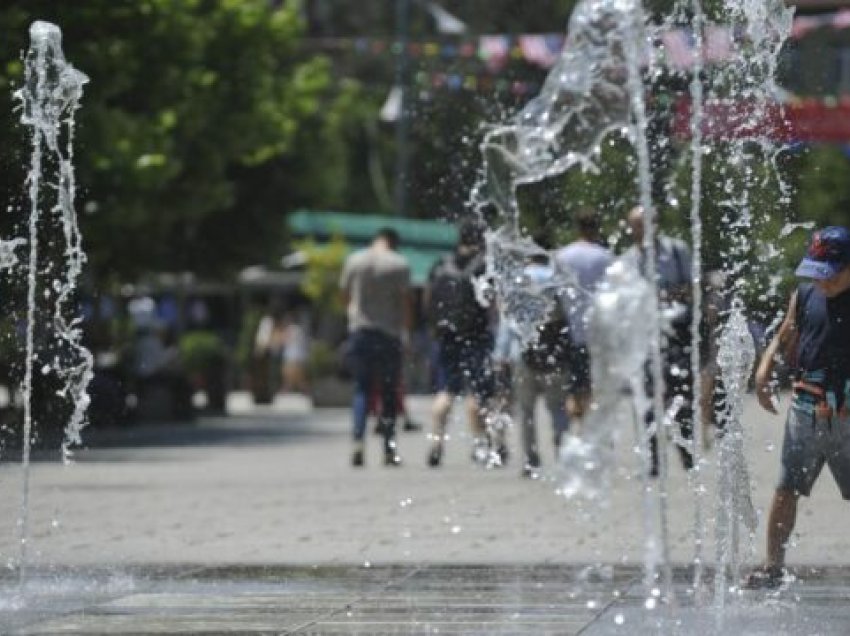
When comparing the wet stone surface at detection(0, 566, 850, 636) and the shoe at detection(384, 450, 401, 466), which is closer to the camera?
the wet stone surface at detection(0, 566, 850, 636)

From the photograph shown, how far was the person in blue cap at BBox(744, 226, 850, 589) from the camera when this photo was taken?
29.8 feet

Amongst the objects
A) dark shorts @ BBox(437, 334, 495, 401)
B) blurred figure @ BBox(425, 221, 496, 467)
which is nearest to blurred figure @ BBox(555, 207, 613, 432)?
blurred figure @ BBox(425, 221, 496, 467)

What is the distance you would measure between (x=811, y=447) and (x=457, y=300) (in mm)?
8283

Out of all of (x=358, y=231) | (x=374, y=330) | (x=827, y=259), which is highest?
(x=358, y=231)

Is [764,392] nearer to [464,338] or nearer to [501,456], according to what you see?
[464,338]

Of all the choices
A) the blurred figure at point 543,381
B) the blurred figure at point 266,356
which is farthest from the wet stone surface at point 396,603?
the blurred figure at point 266,356

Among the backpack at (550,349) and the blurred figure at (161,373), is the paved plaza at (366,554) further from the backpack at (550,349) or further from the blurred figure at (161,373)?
the blurred figure at (161,373)

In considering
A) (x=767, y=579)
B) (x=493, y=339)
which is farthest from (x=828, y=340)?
(x=493, y=339)

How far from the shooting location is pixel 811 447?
9148mm

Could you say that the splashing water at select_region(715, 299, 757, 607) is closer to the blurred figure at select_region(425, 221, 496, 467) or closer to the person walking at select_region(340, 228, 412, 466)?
the blurred figure at select_region(425, 221, 496, 467)

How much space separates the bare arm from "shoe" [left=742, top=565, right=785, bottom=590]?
23.2 inches

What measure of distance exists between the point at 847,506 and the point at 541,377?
4.36 m

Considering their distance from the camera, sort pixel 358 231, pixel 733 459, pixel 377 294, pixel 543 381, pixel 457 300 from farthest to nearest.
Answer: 1. pixel 358 231
2. pixel 377 294
3. pixel 457 300
4. pixel 543 381
5. pixel 733 459

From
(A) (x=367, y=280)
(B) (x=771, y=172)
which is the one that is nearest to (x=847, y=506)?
(B) (x=771, y=172)
